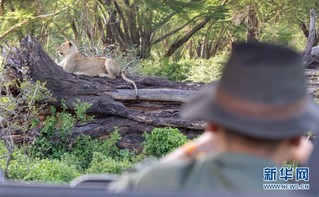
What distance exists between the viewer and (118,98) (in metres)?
11.2

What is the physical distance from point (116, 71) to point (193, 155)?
991cm

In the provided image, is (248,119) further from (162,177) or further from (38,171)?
(38,171)

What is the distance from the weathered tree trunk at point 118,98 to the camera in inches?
390

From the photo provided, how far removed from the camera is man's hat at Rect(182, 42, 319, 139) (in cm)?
175

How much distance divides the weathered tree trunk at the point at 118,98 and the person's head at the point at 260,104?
25.7 feet

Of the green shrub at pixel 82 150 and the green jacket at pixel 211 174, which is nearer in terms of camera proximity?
the green jacket at pixel 211 174

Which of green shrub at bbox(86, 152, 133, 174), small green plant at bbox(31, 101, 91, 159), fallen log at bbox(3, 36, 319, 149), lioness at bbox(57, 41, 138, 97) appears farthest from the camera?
lioness at bbox(57, 41, 138, 97)

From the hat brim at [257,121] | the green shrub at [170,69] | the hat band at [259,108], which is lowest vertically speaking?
the green shrub at [170,69]

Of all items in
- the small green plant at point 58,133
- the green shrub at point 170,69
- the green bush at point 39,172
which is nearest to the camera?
the green bush at point 39,172

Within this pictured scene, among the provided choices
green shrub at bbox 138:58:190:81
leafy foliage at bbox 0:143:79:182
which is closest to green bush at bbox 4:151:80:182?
leafy foliage at bbox 0:143:79:182

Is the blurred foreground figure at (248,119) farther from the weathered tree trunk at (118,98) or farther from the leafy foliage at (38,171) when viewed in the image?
the weathered tree trunk at (118,98)

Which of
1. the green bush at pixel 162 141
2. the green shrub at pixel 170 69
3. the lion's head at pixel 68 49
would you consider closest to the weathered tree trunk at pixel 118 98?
the green bush at pixel 162 141

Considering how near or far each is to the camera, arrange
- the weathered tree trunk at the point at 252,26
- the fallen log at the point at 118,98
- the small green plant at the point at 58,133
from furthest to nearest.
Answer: the weathered tree trunk at the point at 252,26, the small green plant at the point at 58,133, the fallen log at the point at 118,98

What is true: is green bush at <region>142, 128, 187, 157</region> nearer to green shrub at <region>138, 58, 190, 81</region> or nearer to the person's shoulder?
the person's shoulder
